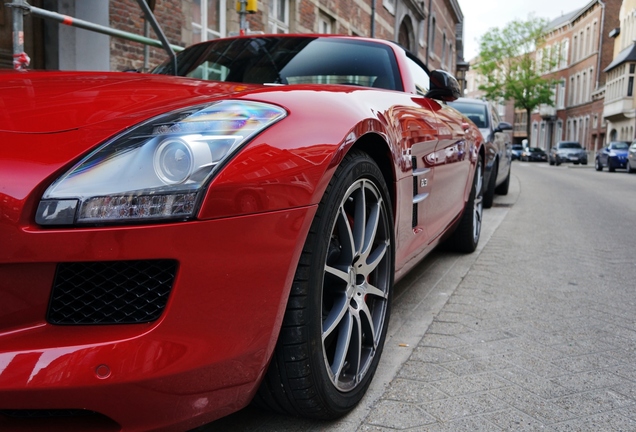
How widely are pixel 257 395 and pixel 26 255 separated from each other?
785 millimetres

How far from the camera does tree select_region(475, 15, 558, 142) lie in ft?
186

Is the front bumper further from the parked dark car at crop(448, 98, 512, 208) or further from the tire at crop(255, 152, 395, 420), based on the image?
the parked dark car at crop(448, 98, 512, 208)

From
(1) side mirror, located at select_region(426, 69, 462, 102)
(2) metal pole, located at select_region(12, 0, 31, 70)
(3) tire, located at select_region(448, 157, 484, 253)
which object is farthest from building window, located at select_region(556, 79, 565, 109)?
(2) metal pole, located at select_region(12, 0, 31, 70)

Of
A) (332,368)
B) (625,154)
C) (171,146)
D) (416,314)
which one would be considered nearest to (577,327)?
(416,314)

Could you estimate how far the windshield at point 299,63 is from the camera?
3137 mm

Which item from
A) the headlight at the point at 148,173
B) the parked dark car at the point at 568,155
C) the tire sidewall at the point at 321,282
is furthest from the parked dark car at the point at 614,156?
the headlight at the point at 148,173

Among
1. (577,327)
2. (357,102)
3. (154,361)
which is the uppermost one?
Answer: (357,102)

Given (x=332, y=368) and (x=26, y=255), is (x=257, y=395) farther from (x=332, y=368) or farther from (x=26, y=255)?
(x=26, y=255)

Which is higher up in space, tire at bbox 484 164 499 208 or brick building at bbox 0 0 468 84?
brick building at bbox 0 0 468 84

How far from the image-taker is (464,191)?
4117mm

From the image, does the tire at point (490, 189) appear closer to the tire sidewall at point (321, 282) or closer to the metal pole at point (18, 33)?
the metal pole at point (18, 33)

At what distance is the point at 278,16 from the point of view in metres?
12.9

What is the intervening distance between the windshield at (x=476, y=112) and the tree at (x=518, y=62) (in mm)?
51631

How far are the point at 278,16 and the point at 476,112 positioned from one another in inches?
234
